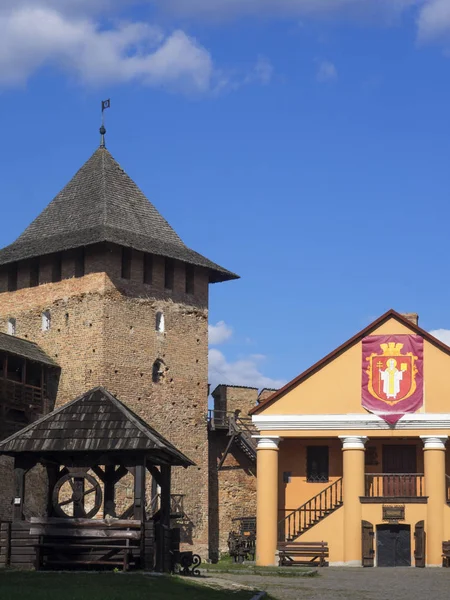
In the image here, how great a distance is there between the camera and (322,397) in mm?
36906

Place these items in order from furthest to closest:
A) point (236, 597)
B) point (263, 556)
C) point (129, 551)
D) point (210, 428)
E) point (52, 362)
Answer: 1. point (210, 428)
2. point (52, 362)
3. point (263, 556)
4. point (129, 551)
5. point (236, 597)

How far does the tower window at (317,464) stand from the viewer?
127 feet

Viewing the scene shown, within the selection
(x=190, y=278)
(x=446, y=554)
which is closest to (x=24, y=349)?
(x=190, y=278)

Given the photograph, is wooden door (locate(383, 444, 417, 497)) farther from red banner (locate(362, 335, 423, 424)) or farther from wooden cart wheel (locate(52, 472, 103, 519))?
wooden cart wheel (locate(52, 472, 103, 519))

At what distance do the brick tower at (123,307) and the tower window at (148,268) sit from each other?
0.04m

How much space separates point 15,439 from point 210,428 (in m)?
23.1

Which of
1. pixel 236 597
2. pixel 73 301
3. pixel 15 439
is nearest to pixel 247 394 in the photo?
pixel 73 301

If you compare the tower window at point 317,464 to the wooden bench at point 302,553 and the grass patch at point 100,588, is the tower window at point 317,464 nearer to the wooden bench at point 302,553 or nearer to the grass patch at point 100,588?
the wooden bench at point 302,553

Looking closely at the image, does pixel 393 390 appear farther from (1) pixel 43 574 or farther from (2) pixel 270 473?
(1) pixel 43 574

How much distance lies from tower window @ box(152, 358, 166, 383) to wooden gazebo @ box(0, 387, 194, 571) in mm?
19223

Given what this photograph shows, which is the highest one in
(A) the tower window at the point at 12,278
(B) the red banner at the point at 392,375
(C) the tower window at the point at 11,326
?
(A) the tower window at the point at 12,278

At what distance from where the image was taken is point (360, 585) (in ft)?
82.7

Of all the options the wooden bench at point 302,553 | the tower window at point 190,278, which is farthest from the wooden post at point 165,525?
the tower window at point 190,278

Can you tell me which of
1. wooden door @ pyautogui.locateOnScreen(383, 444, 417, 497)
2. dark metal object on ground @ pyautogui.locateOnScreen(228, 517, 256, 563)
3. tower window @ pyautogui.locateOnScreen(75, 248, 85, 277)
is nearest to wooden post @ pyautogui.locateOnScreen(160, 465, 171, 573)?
wooden door @ pyautogui.locateOnScreen(383, 444, 417, 497)
